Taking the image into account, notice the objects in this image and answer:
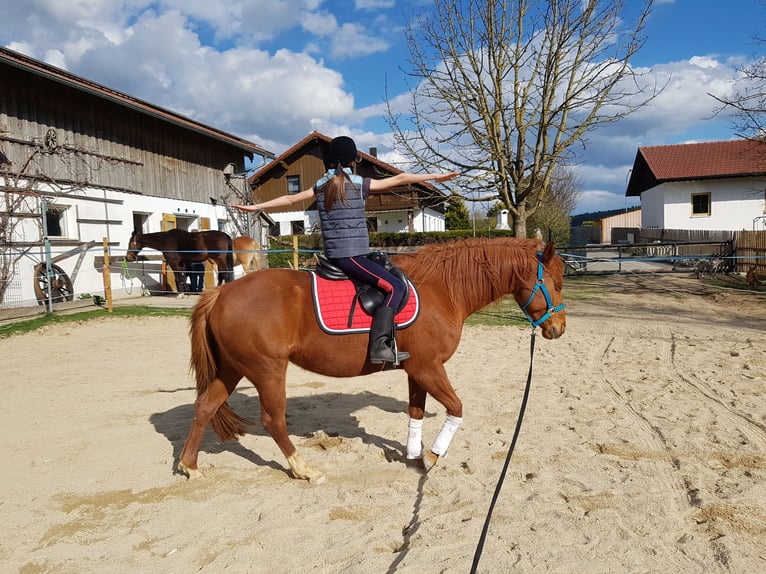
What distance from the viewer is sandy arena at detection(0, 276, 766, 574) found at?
2648 mm

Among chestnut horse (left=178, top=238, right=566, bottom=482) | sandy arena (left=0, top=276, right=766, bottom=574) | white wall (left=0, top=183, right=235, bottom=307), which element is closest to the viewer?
sandy arena (left=0, top=276, right=766, bottom=574)

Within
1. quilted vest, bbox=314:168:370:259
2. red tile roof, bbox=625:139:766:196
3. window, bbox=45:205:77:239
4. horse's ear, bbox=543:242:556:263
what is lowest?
horse's ear, bbox=543:242:556:263

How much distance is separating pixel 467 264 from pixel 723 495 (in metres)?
2.24

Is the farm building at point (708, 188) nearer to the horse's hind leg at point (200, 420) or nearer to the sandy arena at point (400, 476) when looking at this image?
the sandy arena at point (400, 476)

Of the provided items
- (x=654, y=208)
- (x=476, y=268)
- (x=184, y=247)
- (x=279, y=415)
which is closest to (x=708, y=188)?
(x=654, y=208)

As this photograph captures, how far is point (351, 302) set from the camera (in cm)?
357

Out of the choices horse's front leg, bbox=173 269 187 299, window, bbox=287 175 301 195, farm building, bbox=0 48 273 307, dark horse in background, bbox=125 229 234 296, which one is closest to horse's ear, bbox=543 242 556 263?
farm building, bbox=0 48 273 307

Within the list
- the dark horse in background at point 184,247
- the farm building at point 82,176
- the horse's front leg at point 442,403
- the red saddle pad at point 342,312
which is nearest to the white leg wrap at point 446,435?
the horse's front leg at point 442,403

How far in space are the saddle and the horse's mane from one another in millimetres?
292

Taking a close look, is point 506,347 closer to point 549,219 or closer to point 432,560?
point 432,560

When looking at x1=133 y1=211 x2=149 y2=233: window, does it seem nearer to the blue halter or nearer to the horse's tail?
the horse's tail

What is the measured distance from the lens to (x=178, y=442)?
14.3 feet

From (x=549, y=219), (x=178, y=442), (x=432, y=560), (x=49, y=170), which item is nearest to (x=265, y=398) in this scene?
(x=178, y=442)

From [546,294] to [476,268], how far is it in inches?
22.7
